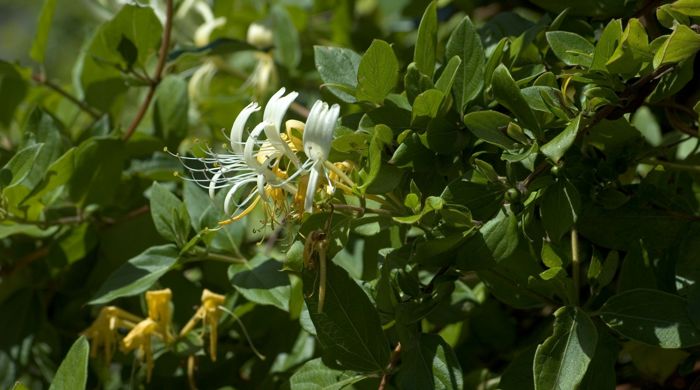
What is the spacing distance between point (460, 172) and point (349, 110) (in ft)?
0.99

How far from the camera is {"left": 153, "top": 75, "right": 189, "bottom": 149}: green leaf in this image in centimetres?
100

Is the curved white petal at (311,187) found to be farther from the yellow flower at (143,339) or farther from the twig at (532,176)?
the yellow flower at (143,339)

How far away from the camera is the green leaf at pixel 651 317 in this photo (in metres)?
0.58

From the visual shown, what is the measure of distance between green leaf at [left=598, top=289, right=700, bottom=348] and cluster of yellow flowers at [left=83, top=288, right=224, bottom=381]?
36cm

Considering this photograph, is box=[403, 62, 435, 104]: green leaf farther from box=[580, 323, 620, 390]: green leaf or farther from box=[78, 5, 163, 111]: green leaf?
box=[78, 5, 163, 111]: green leaf

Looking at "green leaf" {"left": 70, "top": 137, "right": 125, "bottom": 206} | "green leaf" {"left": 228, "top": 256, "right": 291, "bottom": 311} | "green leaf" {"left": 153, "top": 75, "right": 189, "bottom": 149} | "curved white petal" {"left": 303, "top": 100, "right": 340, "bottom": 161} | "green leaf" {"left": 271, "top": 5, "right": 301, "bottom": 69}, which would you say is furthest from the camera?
"green leaf" {"left": 271, "top": 5, "right": 301, "bottom": 69}

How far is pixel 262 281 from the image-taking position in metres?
0.76

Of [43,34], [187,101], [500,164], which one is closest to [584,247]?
[500,164]

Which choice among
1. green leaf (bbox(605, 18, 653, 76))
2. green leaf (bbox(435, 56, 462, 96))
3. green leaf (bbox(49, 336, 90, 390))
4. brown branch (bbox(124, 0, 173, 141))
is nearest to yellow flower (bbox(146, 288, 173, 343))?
green leaf (bbox(49, 336, 90, 390))

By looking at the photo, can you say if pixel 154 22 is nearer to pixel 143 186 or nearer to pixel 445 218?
pixel 143 186

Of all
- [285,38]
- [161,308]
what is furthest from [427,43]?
[285,38]

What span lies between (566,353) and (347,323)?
16 centimetres

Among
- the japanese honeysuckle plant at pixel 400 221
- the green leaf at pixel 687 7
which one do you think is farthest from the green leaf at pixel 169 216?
the green leaf at pixel 687 7

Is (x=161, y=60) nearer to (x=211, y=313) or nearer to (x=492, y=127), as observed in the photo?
(x=211, y=313)
